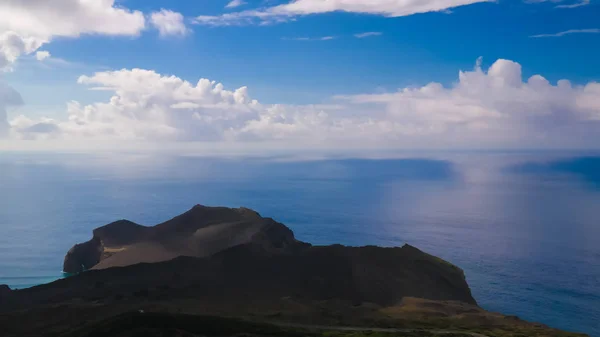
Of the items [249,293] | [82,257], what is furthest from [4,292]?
[249,293]

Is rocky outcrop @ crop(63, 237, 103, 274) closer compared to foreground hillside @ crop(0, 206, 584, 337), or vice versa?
foreground hillside @ crop(0, 206, 584, 337)

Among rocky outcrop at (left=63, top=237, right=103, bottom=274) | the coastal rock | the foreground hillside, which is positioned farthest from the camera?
rocky outcrop at (left=63, top=237, right=103, bottom=274)

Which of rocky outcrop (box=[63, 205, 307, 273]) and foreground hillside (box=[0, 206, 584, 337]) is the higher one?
rocky outcrop (box=[63, 205, 307, 273])

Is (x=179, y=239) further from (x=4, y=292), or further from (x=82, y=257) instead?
(x=4, y=292)

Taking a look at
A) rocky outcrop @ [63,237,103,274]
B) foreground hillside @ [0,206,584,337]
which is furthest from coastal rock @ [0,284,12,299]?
rocky outcrop @ [63,237,103,274]

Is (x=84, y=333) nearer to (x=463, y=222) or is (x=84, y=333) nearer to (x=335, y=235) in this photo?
(x=335, y=235)

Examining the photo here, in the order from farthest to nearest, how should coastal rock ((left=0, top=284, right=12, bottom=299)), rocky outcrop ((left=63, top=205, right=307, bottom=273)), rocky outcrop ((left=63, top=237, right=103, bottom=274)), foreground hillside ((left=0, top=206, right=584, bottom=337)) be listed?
rocky outcrop ((left=63, top=237, right=103, bottom=274))
rocky outcrop ((left=63, top=205, right=307, bottom=273))
coastal rock ((left=0, top=284, right=12, bottom=299))
foreground hillside ((left=0, top=206, right=584, bottom=337))

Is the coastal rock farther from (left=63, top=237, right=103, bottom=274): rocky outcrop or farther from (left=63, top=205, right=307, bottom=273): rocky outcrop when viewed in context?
(left=63, top=237, right=103, bottom=274): rocky outcrop
